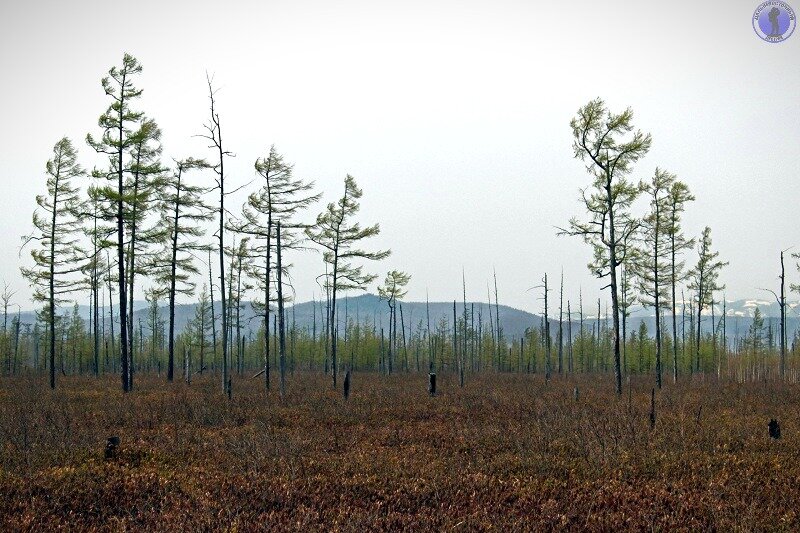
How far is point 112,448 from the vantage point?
39.0 ft

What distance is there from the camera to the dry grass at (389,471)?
8.14 m

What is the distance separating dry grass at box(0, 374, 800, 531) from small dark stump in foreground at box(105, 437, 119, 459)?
7.4 inches

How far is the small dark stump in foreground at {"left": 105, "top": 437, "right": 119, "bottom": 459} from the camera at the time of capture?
11.7 m

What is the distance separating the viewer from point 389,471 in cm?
1088

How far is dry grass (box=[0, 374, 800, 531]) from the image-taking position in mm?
8141

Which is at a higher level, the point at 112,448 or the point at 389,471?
the point at 112,448

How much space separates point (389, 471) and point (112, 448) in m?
5.94

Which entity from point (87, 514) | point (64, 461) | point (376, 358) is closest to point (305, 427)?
point (64, 461)

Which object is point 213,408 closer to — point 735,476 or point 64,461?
point 64,461

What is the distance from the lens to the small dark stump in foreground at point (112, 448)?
11742 mm

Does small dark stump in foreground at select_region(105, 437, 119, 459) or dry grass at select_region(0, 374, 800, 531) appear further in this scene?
small dark stump in foreground at select_region(105, 437, 119, 459)

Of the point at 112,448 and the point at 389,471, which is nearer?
the point at 389,471

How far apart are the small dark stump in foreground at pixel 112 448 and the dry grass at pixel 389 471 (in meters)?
0.19

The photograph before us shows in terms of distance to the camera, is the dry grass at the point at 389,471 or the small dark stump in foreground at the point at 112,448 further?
the small dark stump in foreground at the point at 112,448
